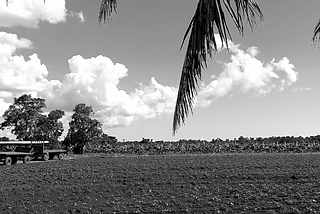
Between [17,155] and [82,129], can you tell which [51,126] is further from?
[17,155]

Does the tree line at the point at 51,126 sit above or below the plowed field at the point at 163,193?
above

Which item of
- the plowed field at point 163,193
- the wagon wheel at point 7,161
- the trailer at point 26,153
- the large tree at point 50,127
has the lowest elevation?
the plowed field at point 163,193

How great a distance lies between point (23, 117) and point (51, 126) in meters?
3.75

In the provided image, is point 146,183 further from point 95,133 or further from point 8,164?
point 95,133

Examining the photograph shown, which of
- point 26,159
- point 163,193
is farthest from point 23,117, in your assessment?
point 163,193

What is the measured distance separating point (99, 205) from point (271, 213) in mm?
5372

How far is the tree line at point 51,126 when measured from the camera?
46938mm

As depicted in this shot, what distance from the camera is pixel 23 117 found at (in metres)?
47.5

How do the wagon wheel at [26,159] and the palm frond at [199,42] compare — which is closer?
the palm frond at [199,42]

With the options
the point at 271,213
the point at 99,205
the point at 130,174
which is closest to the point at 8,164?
the point at 130,174

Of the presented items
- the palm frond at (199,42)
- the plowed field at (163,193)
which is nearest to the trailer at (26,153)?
the plowed field at (163,193)

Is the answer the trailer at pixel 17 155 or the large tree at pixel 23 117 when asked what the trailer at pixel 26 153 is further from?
the large tree at pixel 23 117

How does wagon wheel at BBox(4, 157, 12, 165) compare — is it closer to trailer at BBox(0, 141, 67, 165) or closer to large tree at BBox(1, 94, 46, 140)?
trailer at BBox(0, 141, 67, 165)

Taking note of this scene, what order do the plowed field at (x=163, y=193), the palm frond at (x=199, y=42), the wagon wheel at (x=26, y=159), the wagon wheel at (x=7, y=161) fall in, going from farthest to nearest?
1. the wagon wheel at (x=26, y=159)
2. the wagon wheel at (x=7, y=161)
3. the plowed field at (x=163, y=193)
4. the palm frond at (x=199, y=42)
